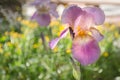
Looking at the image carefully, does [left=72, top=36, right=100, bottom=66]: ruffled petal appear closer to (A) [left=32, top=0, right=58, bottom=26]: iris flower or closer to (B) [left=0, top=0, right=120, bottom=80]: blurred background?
(B) [left=0, top=0, right=120, bottom=80]: blurred background

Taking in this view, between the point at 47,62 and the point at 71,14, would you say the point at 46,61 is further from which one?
the point at 71,14

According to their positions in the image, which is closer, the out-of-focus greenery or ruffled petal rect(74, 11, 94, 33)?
ruffled petal rect(74, 11, 94, 33)

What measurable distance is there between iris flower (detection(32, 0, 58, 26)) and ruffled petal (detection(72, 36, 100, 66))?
39.6 inches

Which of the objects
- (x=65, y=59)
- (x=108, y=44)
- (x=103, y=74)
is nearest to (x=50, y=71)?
(x=65, y=59)

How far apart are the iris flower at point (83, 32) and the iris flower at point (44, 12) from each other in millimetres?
952

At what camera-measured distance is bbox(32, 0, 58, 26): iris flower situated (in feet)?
7.48

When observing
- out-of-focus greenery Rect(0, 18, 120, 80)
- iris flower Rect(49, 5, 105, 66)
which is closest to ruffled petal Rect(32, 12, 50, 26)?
out-of-focus greenery Rect(0, 18, 120, 80)

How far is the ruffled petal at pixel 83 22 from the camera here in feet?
4.24

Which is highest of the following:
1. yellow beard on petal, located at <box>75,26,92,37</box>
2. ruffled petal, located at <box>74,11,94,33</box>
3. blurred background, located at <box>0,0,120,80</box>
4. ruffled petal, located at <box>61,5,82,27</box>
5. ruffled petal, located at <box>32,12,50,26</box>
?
ruffled petal, located at <box>61,5,82,27</box>

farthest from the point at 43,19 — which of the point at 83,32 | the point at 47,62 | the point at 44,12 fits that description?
the point at 83,32

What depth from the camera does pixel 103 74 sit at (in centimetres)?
245

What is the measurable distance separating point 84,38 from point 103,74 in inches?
47.4

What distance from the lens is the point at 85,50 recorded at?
1242 millimetres

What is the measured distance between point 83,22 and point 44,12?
1.03m
